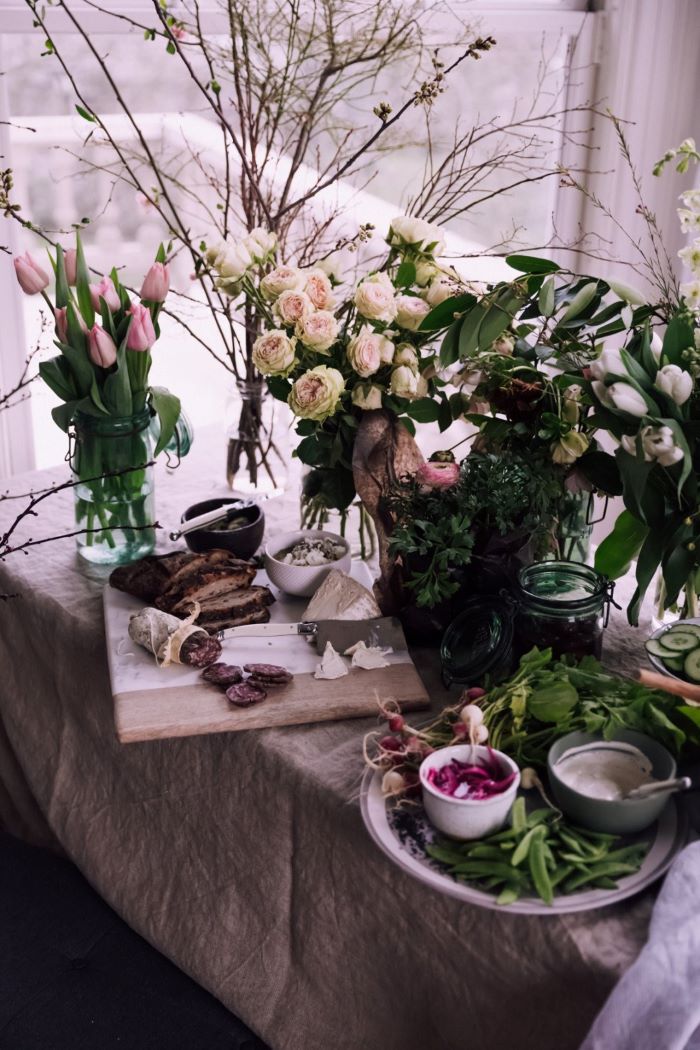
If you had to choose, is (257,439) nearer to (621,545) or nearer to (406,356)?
(406,356)

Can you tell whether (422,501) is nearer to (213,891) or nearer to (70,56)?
(213,891)

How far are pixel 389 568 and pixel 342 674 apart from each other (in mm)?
176

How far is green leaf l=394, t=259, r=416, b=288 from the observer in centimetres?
130

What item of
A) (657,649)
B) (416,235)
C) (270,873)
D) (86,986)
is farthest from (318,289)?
(86,986)

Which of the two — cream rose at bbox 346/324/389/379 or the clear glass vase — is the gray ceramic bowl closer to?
cream rose at bbox 346/324/389/379

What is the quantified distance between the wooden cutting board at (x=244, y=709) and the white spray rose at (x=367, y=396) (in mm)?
314

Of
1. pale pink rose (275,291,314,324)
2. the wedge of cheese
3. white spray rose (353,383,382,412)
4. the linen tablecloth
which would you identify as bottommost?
the linen tablecloth

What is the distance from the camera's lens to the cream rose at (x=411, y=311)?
1271mm

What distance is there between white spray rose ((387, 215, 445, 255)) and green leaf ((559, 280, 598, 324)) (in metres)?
0.19

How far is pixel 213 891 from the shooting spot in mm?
1263

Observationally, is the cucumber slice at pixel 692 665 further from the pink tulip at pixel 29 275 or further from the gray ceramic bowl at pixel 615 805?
the pink tulip at pixel 29 275

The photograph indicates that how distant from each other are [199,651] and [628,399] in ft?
1.90

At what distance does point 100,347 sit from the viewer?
4.38ft

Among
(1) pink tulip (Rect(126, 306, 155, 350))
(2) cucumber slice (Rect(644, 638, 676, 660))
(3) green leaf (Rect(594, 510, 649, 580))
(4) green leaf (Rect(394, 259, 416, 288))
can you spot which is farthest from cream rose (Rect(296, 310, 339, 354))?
(2) cucumber slice (Rect(644, 638, 676, 660))
